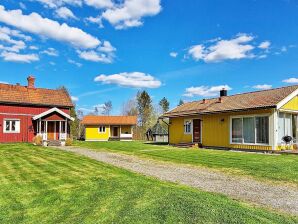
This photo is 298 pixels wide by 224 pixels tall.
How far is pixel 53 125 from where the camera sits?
2742 centimetres

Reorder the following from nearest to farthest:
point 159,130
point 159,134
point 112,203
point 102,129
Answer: point 112,203 → point 159,134 → point 159,130 → point 102,129

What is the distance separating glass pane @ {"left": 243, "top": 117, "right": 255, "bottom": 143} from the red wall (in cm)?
1858

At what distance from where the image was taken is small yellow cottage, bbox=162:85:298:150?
17.7 meters

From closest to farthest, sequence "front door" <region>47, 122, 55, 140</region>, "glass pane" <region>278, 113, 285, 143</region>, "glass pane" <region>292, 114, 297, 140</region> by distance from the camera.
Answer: "glass pane" <region>278, 113, 285, 143</region>, "glass pane" <region>292, 114, 297, 140</region>, "front door" <region>47, 122, 55, 140</region>

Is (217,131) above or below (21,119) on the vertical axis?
below

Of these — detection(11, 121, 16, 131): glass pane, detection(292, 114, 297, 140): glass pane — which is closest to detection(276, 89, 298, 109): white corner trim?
detection(292, 114, 297, 140): glass pane

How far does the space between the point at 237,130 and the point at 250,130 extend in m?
1.12

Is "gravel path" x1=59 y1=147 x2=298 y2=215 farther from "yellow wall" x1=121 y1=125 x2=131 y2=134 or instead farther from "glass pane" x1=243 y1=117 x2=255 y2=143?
"yellow wall" x1=121 y1=125 x2=131 y2=134

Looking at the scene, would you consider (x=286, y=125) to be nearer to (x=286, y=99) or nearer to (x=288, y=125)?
(x=288, y=125)

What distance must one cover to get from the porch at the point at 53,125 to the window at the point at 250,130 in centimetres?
1496

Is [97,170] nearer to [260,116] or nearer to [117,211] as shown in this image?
[117,211]

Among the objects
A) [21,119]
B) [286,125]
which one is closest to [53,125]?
[21,119]

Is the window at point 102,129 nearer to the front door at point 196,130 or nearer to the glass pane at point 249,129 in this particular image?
the front door at point 196,130

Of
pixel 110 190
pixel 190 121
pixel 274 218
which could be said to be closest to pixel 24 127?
pixel 190 121
